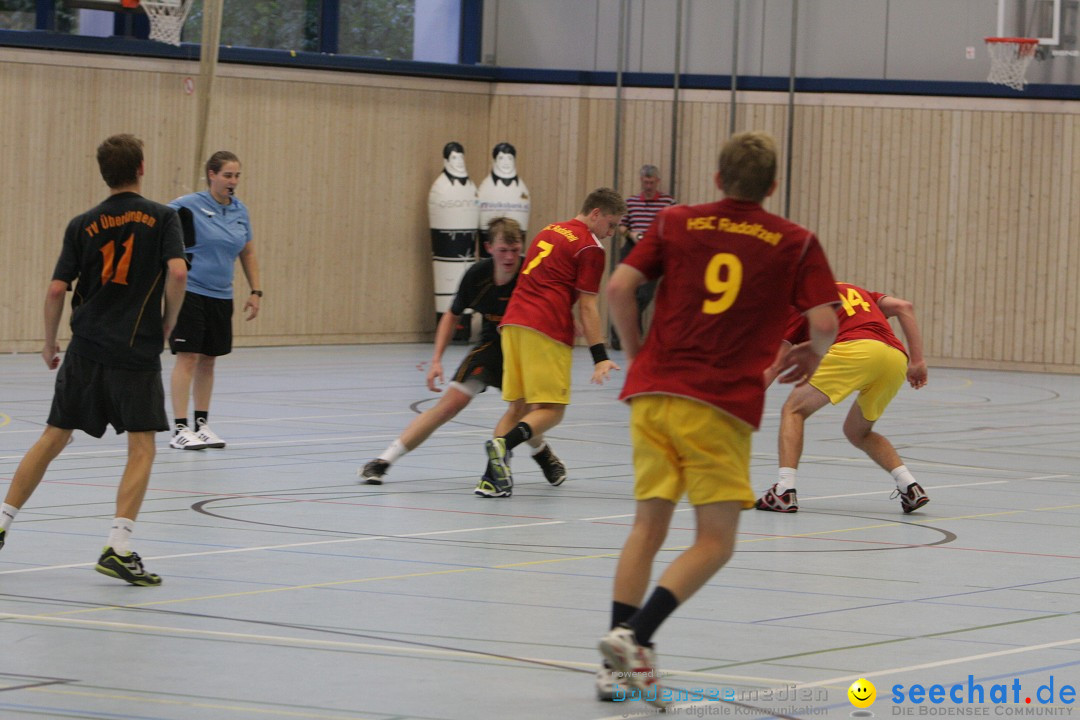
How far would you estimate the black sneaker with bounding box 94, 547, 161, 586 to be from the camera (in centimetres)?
633

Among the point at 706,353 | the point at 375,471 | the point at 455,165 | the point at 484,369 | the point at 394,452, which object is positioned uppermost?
the point at 455,165

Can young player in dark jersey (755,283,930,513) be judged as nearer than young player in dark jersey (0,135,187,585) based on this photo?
No

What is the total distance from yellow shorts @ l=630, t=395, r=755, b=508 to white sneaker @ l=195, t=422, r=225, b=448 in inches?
253

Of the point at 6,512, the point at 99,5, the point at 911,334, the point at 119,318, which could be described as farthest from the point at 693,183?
the point at 6,512

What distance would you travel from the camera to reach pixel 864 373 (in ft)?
29.6

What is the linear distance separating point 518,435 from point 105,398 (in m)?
3.19

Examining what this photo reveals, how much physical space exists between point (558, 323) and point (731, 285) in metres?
4.37

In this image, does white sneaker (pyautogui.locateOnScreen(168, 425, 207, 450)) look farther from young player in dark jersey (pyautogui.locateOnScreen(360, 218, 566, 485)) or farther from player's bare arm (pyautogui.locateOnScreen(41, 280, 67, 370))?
player's bare arm (pyautogui.locateOnScreen(41, 280, 67, 370))

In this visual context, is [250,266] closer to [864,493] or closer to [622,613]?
[864,493]

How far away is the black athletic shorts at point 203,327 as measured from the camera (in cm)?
1096

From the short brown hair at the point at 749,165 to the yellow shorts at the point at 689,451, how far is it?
0.68 metres

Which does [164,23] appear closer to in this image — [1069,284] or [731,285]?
[1069,284]

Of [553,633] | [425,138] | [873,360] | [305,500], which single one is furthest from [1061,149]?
[553,633]

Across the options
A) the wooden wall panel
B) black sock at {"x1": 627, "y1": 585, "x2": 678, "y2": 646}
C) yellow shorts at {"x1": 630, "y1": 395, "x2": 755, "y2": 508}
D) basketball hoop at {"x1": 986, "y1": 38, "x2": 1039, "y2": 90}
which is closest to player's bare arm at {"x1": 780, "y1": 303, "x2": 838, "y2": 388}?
yellow shorts at {"x1": 630, "y1": 395, "x2": 755, "y2": 508}
